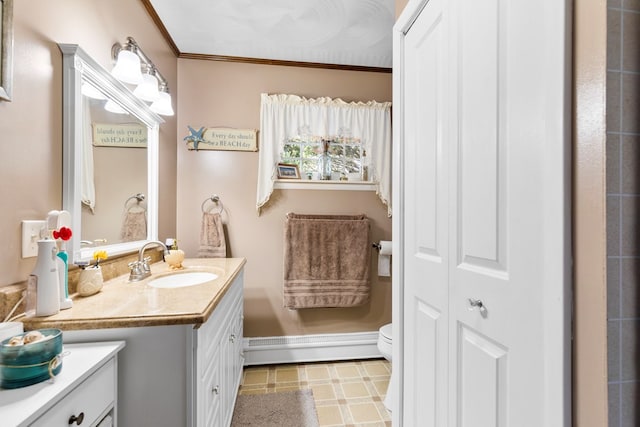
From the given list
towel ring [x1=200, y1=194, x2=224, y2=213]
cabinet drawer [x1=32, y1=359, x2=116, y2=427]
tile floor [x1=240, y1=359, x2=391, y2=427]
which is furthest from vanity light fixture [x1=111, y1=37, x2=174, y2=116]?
tile floor [x1=240, y1=359, x2=391, y2=427]

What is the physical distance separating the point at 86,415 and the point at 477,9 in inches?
59.0

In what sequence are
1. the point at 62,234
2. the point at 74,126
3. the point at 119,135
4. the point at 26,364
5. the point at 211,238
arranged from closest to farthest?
the point at 26,364 < the point at 62,234 < the point at 74,126 < the point at 119,135 < the point at 211,238

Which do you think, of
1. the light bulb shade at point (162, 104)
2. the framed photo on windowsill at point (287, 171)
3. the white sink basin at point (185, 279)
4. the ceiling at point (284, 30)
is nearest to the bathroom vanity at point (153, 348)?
the white sink basin at point (185, 279)

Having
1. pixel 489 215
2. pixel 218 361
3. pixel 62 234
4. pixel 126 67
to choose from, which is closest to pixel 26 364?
pixel 62 234

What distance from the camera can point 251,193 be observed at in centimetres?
240

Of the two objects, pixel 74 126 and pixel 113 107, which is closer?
pixel 74 126

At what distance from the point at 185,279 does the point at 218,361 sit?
0.59 metres

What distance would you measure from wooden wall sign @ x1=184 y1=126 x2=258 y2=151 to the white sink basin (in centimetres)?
106

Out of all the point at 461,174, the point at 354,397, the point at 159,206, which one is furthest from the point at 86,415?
the point at 354,397

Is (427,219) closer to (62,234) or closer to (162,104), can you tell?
(62,234)

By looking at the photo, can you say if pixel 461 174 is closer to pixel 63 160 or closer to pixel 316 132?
pixel 63 160

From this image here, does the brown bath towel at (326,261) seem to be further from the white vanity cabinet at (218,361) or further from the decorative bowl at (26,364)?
the decorative bowl at (26,364)

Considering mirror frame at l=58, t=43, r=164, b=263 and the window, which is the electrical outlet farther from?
the window

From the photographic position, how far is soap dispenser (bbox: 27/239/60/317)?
36.5 inches
